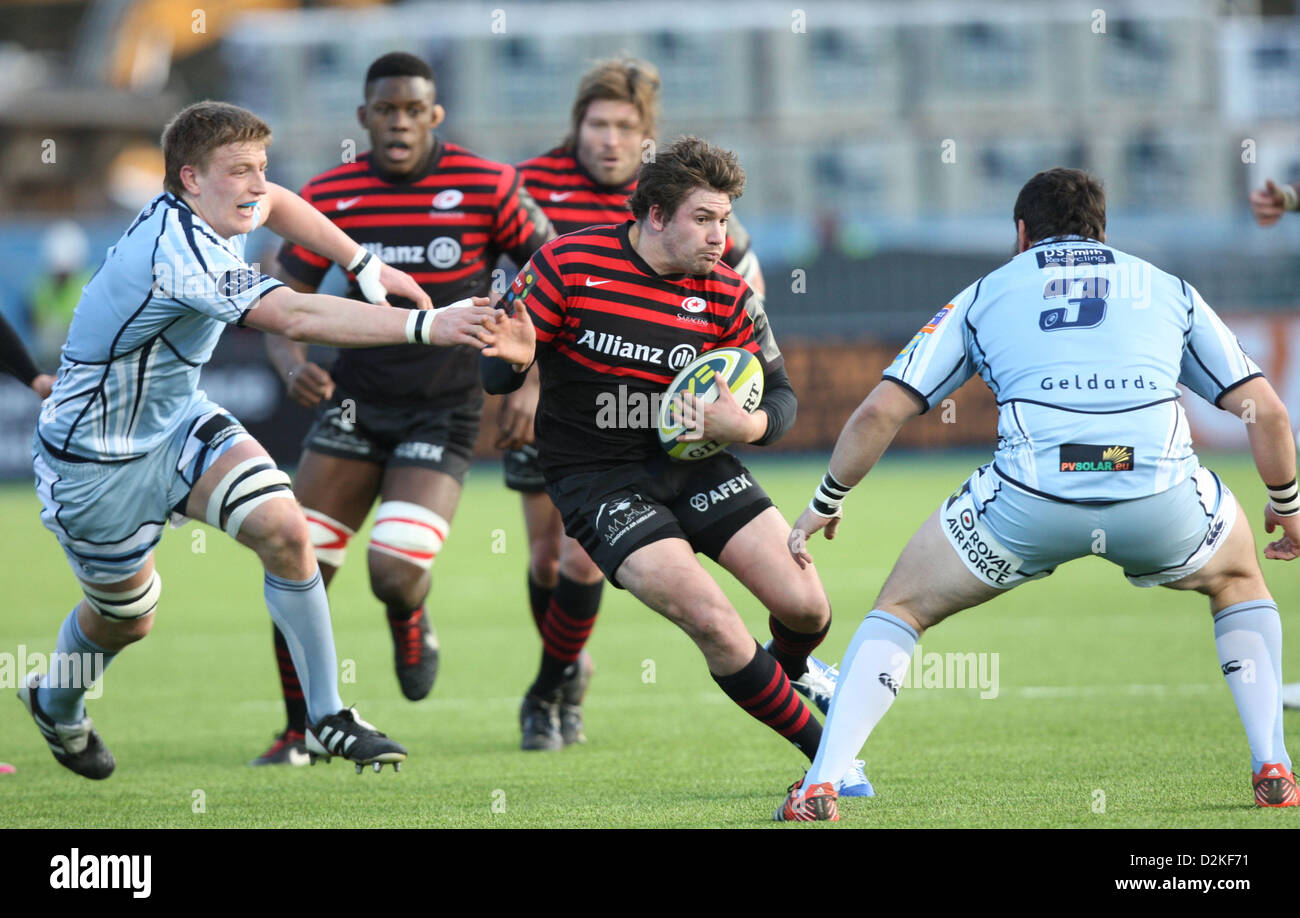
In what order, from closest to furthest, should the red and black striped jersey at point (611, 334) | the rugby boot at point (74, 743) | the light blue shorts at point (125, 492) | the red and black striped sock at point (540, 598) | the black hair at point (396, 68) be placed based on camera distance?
the red and black striped jersey at point (611, 334) → the light blue shorts at point (125, 492) → the rugby boot at point (74, 743) → the black hair at point (396, 68) → the red and black striped sock at point (540, 598)

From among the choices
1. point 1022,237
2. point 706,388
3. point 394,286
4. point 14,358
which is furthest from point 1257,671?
point 14,358

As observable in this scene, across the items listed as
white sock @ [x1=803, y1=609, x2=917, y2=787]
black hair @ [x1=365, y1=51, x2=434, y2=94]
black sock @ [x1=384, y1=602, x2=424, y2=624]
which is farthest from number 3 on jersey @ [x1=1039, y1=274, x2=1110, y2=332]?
black sock @ [x1=384, y1=602, x2=424, y2=624]

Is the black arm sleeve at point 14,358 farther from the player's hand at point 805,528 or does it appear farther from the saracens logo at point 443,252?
the player's hand at point 805,528

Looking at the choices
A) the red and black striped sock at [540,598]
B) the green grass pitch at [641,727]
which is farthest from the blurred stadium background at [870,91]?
the red and black striped sock at [540,598]

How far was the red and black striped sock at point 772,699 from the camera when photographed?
5.36 m

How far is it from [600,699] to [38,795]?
2.98 meters

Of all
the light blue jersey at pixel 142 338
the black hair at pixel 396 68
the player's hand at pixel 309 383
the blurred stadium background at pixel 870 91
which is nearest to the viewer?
the light blue jersey at pixel 142 338

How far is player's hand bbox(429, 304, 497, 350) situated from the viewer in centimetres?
498

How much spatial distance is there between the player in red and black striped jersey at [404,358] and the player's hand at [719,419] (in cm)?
197

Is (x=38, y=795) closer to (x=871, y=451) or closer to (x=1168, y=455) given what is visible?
(x=871, y=451)

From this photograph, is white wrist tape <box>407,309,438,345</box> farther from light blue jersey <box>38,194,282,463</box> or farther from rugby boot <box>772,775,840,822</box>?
rugby boot <box>772,775,840,822</box>

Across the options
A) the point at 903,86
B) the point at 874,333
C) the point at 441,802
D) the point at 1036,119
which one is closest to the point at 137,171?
the point at 903,86

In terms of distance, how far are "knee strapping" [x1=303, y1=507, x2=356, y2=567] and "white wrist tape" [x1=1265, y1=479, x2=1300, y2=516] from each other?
3872mm

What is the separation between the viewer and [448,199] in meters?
7.16
